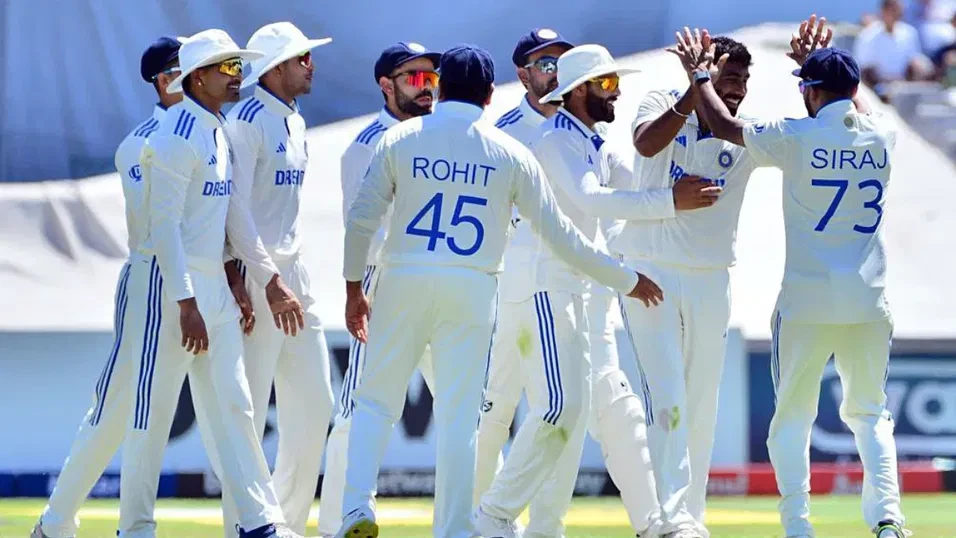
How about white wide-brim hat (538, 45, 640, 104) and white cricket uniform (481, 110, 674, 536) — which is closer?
white cricket uniform (481, 110, 674, 536)

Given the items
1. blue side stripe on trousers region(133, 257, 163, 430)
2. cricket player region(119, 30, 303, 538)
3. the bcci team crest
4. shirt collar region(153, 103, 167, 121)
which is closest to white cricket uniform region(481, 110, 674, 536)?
the bcci team crest

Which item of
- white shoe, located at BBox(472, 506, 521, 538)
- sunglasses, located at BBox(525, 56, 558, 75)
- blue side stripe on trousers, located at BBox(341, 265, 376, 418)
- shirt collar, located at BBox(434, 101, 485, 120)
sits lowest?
white shoe, located at BBox(472, 506, 521, 538)

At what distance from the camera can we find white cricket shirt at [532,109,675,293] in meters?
7.22

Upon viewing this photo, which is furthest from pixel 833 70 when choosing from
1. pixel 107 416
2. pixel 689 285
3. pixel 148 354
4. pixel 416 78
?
pixel 107 416

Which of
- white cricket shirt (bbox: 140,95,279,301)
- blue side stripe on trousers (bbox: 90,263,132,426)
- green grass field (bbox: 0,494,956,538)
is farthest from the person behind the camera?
green grass field (bbox: 0,494,956,538)

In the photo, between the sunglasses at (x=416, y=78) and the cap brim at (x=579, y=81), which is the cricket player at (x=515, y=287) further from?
the sunglasses at (x=416, y=78)

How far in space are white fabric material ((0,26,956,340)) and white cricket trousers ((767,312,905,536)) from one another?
403 centimetres

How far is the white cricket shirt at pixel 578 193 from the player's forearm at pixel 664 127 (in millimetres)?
167

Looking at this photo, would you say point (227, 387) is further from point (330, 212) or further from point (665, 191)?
point (330, 212)

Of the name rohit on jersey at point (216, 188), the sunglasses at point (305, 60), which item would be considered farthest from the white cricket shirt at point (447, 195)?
the sunglasses at point (305, 60)

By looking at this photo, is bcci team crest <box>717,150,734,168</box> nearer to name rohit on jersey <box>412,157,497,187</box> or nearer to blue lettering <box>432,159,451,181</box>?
name rohit on jersey <box>412,157,497,187</box>

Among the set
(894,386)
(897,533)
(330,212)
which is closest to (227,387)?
(897,533)

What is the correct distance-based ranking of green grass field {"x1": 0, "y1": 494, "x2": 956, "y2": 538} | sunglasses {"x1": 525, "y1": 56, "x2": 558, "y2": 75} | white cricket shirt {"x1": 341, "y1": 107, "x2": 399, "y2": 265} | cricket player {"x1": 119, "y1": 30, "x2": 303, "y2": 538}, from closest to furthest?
cricket player {"x1": 119, "y1": 30, "x2": 303, "y2": 538}, white cricket shirt {"x1": 341, "y1": 107, "x2": 399, "y2": 265}, sunglasses {"x1": 525, "y1": 56, "x2": 558, "y2": 75}, green grass field {"x1": 0, "y1": 494, "x2": 956, "y2": 538}

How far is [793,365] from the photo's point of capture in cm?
710
